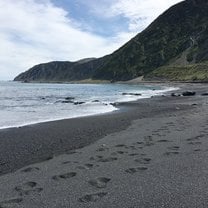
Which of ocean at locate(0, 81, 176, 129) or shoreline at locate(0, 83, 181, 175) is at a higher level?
shoreline at locate(0, 83, 181, 175)

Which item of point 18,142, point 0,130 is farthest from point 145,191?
point 0,130

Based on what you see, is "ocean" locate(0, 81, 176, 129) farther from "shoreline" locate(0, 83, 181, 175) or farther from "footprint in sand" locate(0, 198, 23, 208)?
"footprint in sand" locate(0, 198, 23, 208)

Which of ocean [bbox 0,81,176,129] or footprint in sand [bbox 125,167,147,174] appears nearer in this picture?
footprint in sand [bbox 125,167,147,174]

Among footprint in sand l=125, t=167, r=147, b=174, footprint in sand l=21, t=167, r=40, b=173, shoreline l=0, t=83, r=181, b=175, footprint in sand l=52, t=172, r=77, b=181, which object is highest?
footprint in sand l=125, t=167, r=147, b=174

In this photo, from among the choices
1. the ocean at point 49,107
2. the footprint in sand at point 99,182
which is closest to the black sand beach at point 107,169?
the footprint in sand at point 99,182

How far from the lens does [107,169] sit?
9.77 m

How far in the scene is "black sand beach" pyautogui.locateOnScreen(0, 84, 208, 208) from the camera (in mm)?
7391

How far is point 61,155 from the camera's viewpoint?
12.1 meters

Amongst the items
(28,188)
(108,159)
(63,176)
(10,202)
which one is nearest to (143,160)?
(108,159)

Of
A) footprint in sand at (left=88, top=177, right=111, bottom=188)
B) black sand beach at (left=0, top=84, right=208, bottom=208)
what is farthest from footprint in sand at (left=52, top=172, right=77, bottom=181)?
footprint in sand at (left=88, top=177, right=111, bottom=188)

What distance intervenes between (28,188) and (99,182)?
66.6 inches

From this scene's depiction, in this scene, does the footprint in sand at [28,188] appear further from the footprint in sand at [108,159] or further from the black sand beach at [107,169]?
the footprint in sand at [108,159]

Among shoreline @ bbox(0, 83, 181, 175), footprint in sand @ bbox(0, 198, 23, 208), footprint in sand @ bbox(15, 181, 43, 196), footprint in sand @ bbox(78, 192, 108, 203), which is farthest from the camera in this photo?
shoreline @ bbox(0, 83, 181, 175)

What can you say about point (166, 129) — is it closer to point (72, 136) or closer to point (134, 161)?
point (72, 136)
